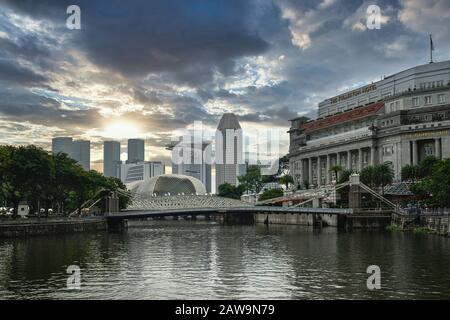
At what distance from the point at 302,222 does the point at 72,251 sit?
65591mm

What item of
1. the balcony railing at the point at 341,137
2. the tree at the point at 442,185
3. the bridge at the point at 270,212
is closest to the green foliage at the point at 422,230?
the tree at the point at 442,185

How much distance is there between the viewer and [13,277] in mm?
44781

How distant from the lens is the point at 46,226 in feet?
303

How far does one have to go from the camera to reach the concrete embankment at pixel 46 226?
83.8 meters

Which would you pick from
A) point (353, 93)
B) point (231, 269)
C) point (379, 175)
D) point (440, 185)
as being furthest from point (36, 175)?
point (353, 93)

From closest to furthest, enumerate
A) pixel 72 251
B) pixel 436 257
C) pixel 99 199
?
pixel 436 257 → pixel 72 251 → pixel 99 199

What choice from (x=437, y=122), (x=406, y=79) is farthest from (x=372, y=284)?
(x=406, y=79)

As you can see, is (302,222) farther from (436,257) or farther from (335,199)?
(436,257)

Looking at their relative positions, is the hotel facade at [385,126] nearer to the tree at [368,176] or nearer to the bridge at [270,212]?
the tree at [368,176]

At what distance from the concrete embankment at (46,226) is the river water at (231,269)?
923cm

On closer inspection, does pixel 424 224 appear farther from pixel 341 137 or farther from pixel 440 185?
pixel 341 137

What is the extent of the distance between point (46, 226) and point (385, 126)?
83.1m

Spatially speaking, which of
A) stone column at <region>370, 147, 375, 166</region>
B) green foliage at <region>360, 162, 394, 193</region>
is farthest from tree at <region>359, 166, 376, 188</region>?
stone column at <region>370, 147, 375, 166</region>
